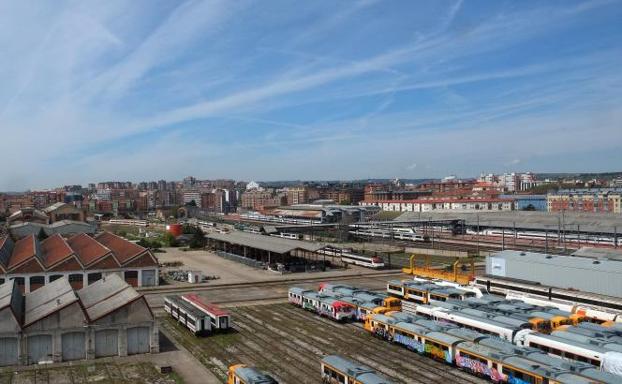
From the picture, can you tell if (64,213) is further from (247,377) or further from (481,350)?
(481,350)

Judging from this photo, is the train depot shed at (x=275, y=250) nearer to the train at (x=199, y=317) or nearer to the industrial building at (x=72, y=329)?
the train at (x=199, y=317)

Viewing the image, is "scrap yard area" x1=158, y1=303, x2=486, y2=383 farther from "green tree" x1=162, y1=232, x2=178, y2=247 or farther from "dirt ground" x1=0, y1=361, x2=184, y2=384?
"green tree" x1=162, y1=232, x2=178, y2=247

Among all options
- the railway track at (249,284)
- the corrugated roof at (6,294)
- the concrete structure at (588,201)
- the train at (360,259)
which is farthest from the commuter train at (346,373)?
the concrete structure at (588,201)

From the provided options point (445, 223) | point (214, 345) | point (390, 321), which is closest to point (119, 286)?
point (214, 345)

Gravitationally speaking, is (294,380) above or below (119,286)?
below

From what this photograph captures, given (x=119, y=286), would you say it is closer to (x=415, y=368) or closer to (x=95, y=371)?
(x=95, y=371)

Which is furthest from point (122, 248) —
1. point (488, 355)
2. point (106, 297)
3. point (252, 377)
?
point (488, 355)
